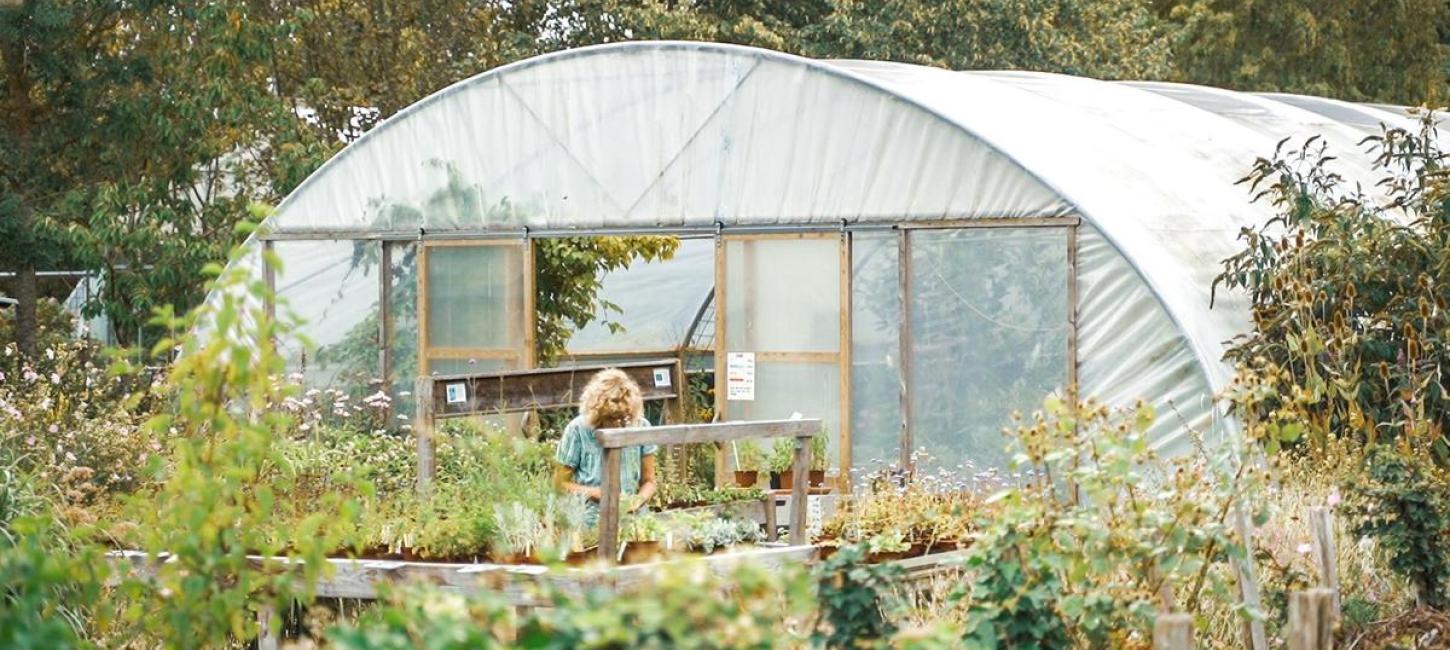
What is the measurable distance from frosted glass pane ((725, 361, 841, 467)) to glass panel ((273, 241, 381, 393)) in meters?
2.66

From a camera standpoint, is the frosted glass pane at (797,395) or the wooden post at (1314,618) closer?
the wooden post at (1314,618)

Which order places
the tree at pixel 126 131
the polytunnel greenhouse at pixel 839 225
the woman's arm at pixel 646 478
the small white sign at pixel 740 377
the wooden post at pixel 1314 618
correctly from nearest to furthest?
the wooden post at pixel 1314 618, the woman's arm at pixel 646 478, the polytunnel greenhouse at pixel 839 225, the small white sign at pixel 740 377, the tree at pixel 126 131

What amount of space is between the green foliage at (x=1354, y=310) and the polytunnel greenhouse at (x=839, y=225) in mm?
314

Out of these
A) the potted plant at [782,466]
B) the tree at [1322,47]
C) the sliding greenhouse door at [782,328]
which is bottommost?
the potted plant at [782,466]

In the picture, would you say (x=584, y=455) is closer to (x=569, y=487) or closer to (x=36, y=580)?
(x=569, y=487)

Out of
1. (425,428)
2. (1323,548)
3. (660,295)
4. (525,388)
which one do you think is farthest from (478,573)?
(660,295)

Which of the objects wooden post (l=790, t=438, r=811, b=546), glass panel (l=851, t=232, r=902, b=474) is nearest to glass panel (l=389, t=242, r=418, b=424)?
glass panel (l=851, t=232, r=902, b=474)

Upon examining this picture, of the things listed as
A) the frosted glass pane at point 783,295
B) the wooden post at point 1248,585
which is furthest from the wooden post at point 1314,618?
the frosted glass pane at point 783,295

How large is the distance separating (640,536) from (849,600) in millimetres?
2941

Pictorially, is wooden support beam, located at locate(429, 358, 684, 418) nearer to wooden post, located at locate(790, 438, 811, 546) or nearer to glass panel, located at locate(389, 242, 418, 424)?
wooden post, located at locate(790, 438, 811, 546)

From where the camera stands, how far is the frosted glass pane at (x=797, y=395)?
11.3m

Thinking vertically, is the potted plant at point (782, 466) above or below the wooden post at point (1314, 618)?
above

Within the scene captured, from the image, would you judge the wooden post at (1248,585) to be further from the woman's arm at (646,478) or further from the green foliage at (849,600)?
the woman's arm at (646,478)

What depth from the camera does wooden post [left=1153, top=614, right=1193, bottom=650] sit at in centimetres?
454
